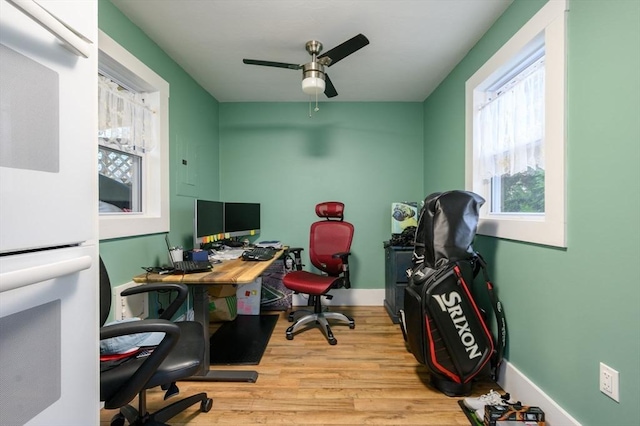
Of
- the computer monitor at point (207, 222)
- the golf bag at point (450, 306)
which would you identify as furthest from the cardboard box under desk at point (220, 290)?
the golf bag at point (450, 306)

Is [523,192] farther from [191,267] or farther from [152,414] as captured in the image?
[152,414]

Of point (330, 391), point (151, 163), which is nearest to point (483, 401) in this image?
point (330, 391)

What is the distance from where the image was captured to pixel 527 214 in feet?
5.67

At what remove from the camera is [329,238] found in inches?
109

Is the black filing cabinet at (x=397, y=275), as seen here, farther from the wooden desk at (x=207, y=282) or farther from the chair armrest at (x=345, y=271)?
the wooden desk at (x=207, y=282)

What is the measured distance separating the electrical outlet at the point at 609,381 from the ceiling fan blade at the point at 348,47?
204 cm

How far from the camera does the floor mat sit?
6.74 ft

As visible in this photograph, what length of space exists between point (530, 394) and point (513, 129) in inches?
63.9

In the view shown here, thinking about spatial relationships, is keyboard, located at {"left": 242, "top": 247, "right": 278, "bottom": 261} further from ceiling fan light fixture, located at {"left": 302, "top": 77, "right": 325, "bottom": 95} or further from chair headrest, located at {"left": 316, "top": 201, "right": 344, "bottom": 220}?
ceiling fan light fixture, located at {"left": 302, "top": 77, "right": 325, "bottom": 95}

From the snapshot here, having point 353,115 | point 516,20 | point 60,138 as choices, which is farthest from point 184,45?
point 516,20

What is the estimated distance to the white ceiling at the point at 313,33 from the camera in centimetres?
173

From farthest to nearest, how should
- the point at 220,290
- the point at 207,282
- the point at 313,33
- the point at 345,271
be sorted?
the point at 220,290, the point at 345,271, the point at 313,33, the point at 207,282

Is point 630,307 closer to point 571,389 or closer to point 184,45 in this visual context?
point 571,389

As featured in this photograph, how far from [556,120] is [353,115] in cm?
224
